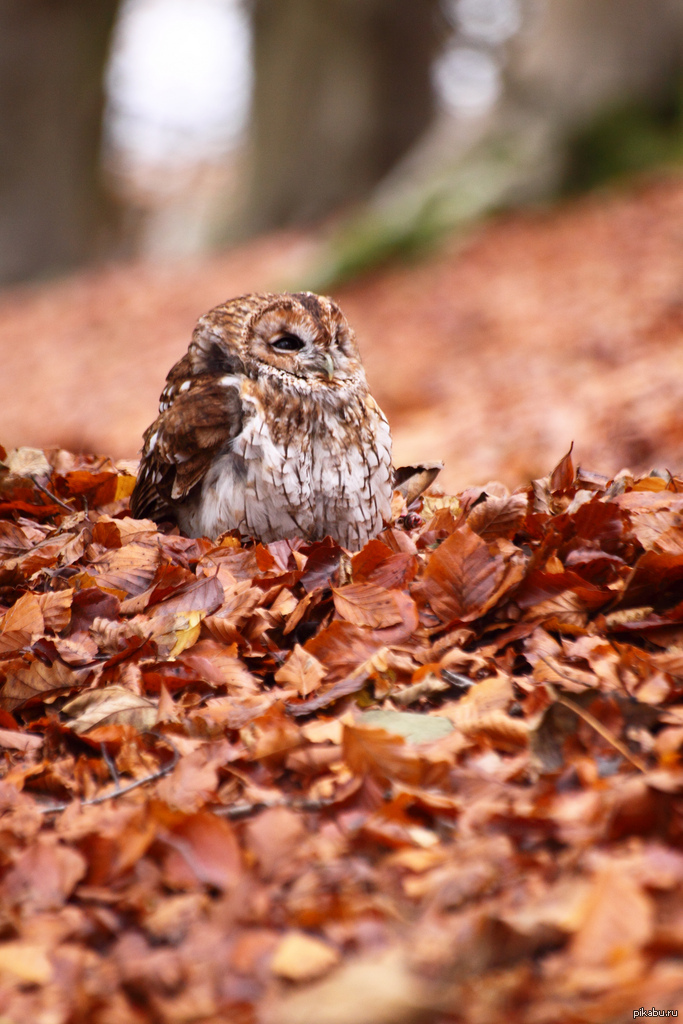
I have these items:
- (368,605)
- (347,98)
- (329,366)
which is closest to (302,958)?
(368,605)

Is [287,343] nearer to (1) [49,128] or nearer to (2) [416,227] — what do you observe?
(2) [416,227]

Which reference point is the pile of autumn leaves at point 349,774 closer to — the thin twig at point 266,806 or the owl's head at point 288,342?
the thin twig at point 266,806

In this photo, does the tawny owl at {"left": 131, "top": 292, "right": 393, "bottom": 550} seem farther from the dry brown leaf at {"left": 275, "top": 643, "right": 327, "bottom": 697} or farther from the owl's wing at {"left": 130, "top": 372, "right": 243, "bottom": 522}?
the dry brown leaf at {"left": 275, "top": 643, "right": 327, "bottom": 697}

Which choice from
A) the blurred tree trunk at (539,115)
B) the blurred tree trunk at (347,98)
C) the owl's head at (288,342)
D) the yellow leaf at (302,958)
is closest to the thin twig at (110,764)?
the yellow leaf at (302,958)

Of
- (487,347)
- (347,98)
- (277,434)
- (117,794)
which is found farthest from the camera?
(347,98)

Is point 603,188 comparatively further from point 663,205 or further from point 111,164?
point 111,164

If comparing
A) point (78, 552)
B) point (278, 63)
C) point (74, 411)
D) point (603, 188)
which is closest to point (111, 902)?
point (78, 552)

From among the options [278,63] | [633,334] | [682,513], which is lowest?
[682,513]
